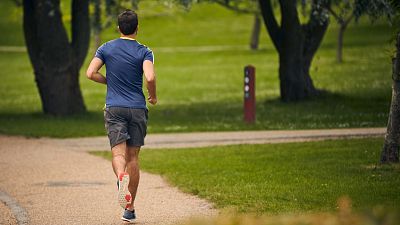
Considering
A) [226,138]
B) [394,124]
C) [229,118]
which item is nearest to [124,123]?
[394,124]

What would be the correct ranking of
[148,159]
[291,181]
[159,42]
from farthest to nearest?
[159,42] < [148,159] < [291,181]

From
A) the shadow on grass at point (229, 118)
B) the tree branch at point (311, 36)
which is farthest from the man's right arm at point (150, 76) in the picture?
the tree branch at point (311, 36)

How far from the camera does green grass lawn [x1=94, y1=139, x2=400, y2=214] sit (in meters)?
11.2

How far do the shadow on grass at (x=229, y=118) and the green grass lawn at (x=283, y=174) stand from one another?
13.0ft

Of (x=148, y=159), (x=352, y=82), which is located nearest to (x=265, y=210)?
(x=148, y=159)

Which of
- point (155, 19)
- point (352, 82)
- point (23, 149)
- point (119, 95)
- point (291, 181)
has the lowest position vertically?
point (155, 19)

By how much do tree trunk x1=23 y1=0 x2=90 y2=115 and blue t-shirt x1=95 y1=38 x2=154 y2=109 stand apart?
571 inches

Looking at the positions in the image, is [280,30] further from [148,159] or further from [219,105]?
[148,159]

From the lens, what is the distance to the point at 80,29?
25.4 m

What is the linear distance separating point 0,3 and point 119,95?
80.1 meters

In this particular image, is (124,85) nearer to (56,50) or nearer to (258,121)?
(258,121)

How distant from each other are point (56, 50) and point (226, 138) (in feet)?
22.7

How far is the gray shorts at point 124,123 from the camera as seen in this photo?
10.0 meters

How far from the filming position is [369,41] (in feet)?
191
